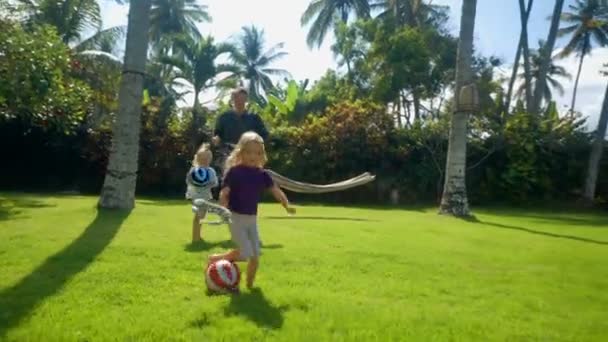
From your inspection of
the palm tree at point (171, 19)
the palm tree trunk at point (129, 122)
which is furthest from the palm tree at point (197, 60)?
the palm tree trunk at point (129, 122)

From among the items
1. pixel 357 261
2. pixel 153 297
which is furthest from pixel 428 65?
pixel 153 297

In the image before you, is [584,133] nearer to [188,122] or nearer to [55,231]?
[188,122]

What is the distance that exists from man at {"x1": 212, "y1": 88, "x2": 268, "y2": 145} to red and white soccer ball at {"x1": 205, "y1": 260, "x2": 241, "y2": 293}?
3228 mm

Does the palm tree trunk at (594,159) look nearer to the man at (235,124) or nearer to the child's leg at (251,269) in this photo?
the man at (235,124)

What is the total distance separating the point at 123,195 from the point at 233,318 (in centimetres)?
675

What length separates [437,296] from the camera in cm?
439

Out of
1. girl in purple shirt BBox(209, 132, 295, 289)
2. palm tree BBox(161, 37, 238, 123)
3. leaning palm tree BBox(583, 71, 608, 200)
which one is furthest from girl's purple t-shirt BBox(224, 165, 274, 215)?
palm tree BBox(161, 37, 238, 123)

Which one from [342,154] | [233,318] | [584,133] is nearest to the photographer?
[233,318]

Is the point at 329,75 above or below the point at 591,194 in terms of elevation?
above

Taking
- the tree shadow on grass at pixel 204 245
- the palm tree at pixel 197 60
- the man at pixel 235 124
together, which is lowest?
the tree shadow on grass at pixel 204 245

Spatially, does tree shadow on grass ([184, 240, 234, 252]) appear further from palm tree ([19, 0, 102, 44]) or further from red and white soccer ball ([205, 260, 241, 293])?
palm tree ([19, 0, 102, 44])

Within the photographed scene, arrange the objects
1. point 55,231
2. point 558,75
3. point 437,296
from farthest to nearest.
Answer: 1. point 558,75
2. point 55,231
3. point 437,296

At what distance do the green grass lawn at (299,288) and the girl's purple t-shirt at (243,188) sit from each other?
71 cm

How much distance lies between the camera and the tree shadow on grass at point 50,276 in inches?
138
